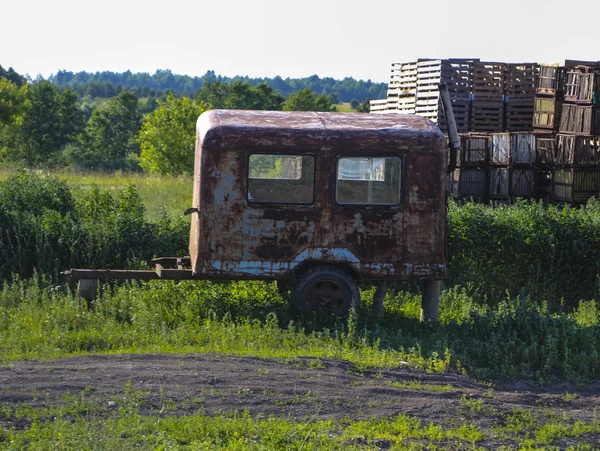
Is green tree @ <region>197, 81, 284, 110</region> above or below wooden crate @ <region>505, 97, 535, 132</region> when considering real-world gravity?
above

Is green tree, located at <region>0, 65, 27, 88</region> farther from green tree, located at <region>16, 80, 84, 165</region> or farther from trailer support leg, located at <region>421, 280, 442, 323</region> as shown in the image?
trailer support leg, located at <region>421, 280, 442, 323</region>

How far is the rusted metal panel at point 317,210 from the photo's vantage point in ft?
34.4

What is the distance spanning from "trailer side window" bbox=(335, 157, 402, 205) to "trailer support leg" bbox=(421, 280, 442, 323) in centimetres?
125

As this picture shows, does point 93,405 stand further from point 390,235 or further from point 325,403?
point 390,235

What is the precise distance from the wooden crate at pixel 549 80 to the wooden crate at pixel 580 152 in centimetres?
184

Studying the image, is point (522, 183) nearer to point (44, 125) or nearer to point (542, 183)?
point (542, 183)

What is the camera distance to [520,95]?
22.2 meters

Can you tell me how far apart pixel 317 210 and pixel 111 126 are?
4750cm

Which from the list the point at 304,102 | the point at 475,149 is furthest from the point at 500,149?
the point at 304,102

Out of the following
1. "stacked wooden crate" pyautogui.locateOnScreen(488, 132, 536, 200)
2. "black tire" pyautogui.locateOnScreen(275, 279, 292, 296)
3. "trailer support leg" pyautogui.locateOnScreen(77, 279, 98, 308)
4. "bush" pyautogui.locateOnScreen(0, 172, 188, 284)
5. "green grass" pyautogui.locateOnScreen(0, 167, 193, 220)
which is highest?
"stacked wooden crate" pyautogui.locateOnScreen(488, 132, 536, 200)

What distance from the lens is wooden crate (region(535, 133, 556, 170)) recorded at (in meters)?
18.9

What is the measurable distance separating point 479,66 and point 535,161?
13.1 feet

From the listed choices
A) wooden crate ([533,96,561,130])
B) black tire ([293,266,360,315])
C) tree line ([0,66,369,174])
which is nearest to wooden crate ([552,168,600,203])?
wooden crate ([533,96,561,130])

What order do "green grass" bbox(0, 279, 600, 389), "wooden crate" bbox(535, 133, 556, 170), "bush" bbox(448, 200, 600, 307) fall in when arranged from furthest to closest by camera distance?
"wooden crate" bbox(535, 133, 556, 170) < "bush" bbox(448, 200, 600, 307) < "green grass" bbox(0, 279, 600, 389)
